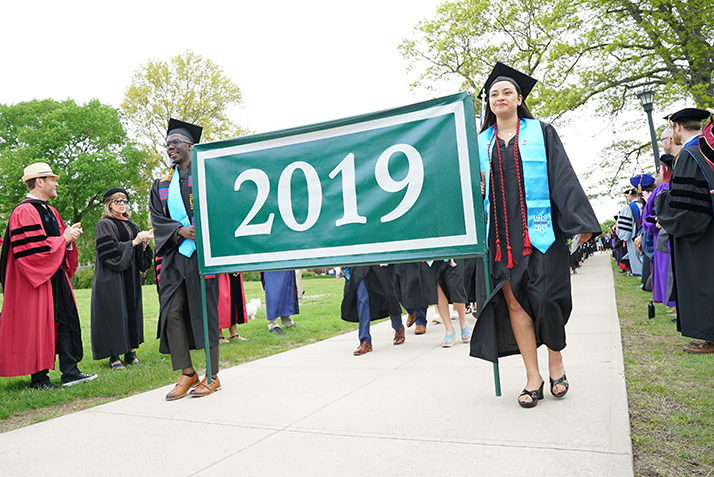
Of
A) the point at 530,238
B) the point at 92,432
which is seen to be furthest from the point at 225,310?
the point at 530,238

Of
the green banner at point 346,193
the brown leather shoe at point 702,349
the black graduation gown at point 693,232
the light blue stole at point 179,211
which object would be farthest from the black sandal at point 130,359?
the brown leather shoe at point 702,349

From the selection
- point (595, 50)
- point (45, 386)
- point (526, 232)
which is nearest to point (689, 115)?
Result: point (526, 232)

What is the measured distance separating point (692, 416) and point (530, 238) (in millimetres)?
1366

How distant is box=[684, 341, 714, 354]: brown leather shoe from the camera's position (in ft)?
15.4

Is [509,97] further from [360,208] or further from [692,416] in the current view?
[692,416]

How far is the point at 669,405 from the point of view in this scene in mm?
3188

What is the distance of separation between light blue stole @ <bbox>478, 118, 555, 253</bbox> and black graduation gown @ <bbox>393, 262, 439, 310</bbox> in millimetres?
3499

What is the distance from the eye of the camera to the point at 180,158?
15.1 ft

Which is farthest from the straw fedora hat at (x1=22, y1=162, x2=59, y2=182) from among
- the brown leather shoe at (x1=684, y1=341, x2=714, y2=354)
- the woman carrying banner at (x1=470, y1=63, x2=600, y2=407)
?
the brown leather shoe at (x1=684, y1=341, x2=714, y2=354)

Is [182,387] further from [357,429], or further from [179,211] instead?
[357,429]

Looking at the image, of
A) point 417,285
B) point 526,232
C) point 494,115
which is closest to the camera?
point 526,232

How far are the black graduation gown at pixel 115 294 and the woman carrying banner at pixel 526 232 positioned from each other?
14.4ft

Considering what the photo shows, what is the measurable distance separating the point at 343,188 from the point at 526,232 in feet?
4.44

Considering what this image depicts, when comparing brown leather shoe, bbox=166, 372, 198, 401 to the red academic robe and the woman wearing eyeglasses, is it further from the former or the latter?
the woman wearing eyeglasses
